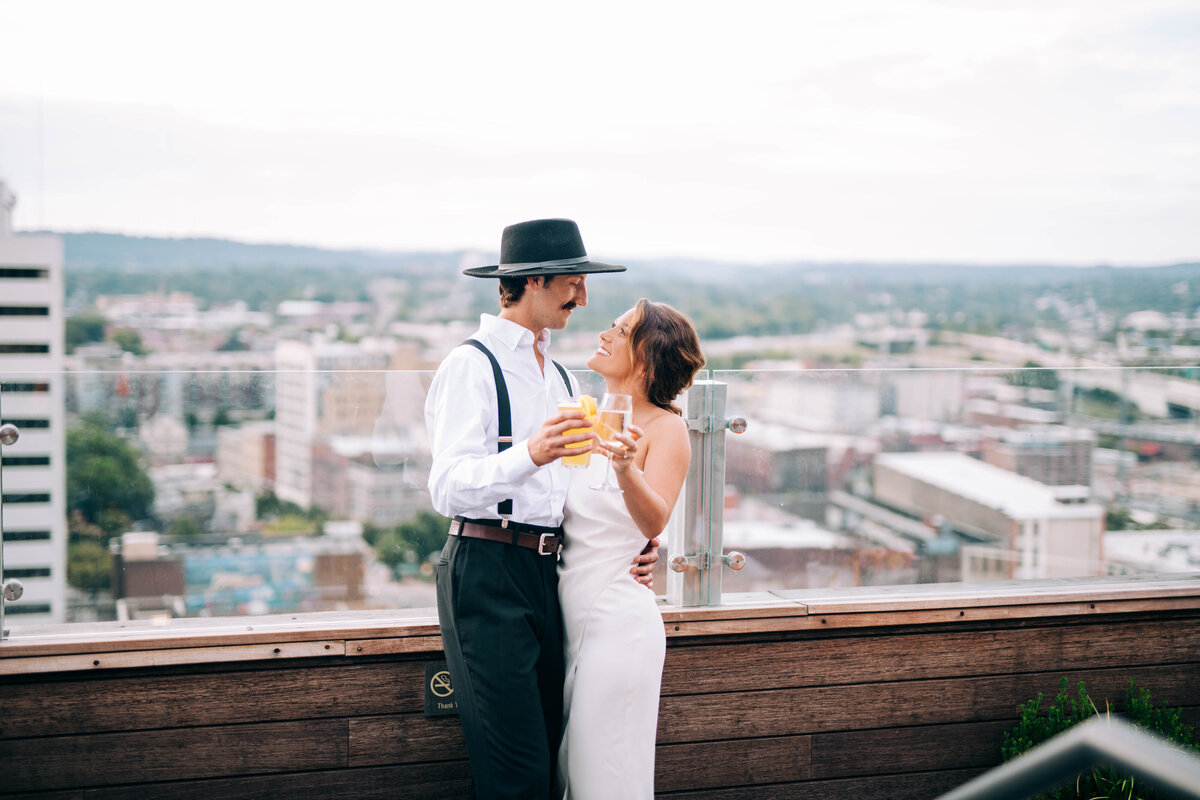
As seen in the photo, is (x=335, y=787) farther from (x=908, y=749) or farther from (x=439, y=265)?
(x=439, y=265)

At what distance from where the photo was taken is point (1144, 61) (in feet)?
252

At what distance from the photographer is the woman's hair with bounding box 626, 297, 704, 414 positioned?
83.2 inches

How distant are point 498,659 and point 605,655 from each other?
24 cm

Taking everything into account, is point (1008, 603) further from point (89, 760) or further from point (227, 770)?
point (89, 760)

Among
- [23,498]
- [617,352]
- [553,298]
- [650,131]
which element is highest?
[650,131]

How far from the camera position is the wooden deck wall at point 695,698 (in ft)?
7.53

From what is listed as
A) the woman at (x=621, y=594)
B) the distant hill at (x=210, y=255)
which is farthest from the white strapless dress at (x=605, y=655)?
the distant hill at (x=210, y=255)

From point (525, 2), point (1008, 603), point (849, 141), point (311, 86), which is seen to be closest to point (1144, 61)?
point (849, 141)

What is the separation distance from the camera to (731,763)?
267 cm

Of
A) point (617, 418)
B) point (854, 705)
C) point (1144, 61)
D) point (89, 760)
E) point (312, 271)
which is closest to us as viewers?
point (617, 418)

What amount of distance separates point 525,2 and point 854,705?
75789 mm

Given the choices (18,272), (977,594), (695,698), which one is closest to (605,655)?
(695,698)

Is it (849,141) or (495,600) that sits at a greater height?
(849,141)

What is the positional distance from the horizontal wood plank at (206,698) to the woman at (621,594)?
A: 666 millimetres
